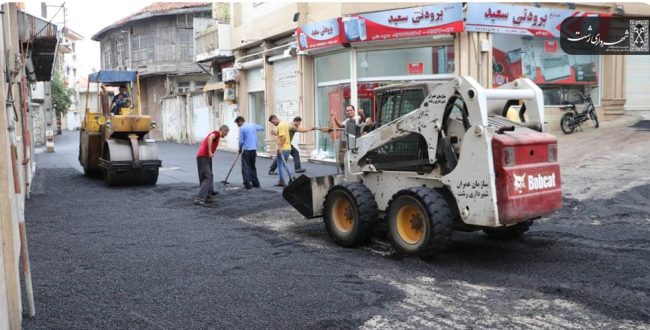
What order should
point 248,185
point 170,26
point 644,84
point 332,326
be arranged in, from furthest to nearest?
point 170,26
point 644,84
point 248,185
point 332,326

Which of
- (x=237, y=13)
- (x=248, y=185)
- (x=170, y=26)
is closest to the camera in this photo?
(x=248, y=185)

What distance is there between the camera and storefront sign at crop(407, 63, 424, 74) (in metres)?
16.5

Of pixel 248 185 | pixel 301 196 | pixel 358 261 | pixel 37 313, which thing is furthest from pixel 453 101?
pixel 248 185

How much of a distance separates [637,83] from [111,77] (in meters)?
14.8

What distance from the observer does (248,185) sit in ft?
43.1

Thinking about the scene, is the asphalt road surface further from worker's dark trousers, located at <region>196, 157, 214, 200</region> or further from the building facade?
the building facade

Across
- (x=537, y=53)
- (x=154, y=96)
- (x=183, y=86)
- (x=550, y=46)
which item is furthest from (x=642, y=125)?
(x=154, y=96)

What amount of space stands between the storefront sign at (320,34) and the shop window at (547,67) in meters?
4.22

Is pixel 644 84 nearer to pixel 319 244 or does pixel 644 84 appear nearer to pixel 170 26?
pixel 319 244

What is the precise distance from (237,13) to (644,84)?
15073mm

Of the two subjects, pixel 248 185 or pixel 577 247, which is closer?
pixel 577 247

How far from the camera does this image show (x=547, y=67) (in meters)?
17.4

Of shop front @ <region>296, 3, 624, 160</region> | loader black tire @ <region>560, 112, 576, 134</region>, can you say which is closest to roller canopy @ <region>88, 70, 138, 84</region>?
shop front @ <region>296, 3, 624, 160</region>

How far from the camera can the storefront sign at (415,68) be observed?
16531mm
